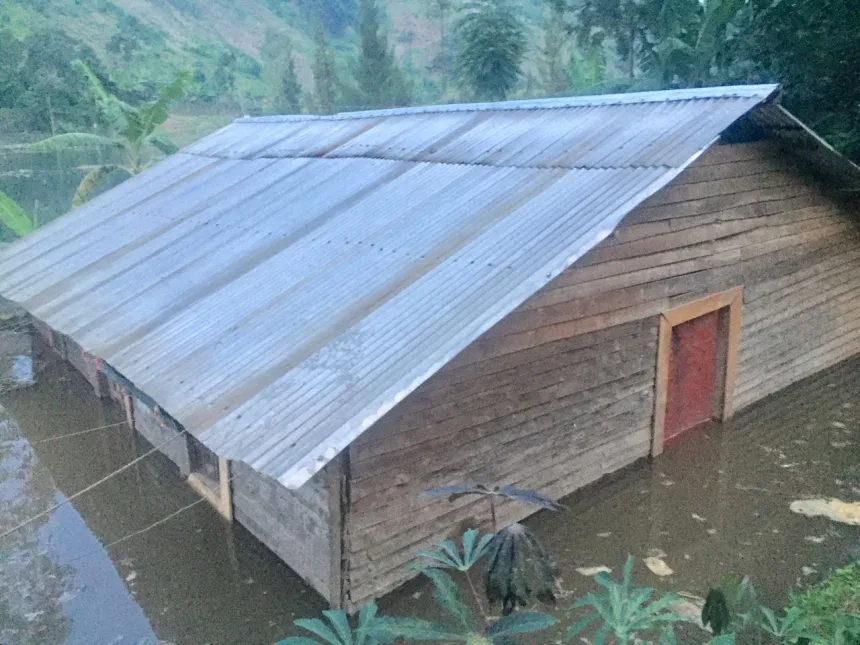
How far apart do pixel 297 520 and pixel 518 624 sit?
3517 millimetres

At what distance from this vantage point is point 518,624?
2766mm

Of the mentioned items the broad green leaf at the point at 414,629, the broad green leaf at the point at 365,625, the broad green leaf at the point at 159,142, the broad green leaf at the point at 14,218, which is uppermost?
the broad green leaf at the point at 159,142

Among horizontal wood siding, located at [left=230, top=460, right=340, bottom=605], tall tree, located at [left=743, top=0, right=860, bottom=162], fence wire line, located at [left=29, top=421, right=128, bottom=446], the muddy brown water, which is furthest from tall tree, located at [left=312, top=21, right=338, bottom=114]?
horizontal wood siding, located at [left=230, top=460, right=340, bottom=605]

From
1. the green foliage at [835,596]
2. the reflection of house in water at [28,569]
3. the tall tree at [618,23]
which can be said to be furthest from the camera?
the tall tree at [618,23]

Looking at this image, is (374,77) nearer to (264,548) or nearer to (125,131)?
(125,131)

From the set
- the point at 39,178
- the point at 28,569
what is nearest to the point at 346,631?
the point at 28,569

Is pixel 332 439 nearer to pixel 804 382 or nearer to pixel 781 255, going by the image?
pixel 781 255

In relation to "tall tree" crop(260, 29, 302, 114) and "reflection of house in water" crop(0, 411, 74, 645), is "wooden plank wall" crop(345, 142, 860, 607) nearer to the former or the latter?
"reflection of house in water" crop(0, 411, 74, 645)

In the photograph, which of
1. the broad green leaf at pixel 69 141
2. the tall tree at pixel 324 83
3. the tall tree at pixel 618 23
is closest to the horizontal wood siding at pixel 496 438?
the broad green leaf at pixel 69 141

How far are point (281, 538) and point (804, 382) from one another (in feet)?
25.0

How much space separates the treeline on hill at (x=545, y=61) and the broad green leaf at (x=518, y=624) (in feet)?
36.7

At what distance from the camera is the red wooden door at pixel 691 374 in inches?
320

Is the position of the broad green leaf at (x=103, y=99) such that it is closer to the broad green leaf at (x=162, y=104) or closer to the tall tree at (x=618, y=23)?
the broad green leaf at (x=162, y=104)

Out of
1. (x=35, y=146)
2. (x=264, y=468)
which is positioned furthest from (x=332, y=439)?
(x=35, y=146)
